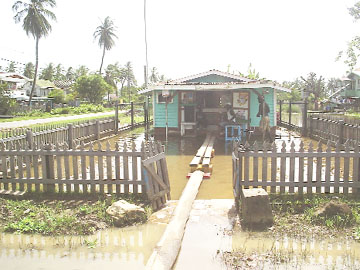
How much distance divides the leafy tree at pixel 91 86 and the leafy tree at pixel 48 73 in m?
43.4

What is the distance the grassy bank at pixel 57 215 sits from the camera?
560 cm

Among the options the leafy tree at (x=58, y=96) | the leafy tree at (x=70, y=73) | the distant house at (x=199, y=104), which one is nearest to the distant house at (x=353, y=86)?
the distant house at (x=199, y=104)

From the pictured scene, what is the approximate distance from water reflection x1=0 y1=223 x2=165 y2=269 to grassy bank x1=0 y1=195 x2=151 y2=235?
0.55 feet

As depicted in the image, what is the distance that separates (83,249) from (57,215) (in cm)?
138

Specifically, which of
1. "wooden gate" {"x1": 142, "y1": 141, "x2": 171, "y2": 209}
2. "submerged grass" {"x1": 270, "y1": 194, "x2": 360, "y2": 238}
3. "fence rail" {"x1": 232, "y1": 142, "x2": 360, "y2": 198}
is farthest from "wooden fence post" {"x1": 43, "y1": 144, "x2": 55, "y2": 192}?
"submerged grass" {"x1": 270, "y1": 194, "x2": 360, "y2": 238}

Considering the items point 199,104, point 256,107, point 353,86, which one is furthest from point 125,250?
point 353,86

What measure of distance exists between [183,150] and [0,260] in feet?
33.8

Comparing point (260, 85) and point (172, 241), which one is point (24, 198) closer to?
point (172, 241)

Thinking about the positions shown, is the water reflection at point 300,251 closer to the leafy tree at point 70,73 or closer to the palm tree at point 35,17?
the palm tree at point 35,17

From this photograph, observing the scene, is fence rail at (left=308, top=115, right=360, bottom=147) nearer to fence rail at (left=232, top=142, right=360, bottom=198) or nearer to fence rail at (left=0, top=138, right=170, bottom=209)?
fence rail at (left=232, top=142, right=360, bottom=198)

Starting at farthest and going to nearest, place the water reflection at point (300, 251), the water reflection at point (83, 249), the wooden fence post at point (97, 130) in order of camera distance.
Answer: the wooden fence post at point (97, 130) < the water reflection at point (83, 249) < the water reflection at point (300, 251)

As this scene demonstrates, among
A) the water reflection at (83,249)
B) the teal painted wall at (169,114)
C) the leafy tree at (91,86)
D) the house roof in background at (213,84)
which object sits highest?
the leafy tree at (91,86)

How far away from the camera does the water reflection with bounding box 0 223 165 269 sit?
15.2 feet

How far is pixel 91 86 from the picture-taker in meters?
52.7
